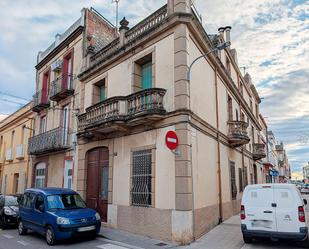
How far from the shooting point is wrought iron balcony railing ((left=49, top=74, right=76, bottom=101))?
15.3m

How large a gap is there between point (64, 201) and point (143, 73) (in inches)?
238

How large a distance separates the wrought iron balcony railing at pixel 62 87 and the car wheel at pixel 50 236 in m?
8.46

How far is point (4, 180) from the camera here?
23.4m

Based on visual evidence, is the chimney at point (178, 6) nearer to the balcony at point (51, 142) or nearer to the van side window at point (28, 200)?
the van side window at point (28, 200)

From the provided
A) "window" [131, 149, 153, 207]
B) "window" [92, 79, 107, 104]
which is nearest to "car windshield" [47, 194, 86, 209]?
"window" [131, 149, 153, 207]

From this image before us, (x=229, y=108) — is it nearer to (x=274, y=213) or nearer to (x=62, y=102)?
(x=274, y=213)

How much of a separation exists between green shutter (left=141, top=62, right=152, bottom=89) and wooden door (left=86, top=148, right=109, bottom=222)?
136 inches

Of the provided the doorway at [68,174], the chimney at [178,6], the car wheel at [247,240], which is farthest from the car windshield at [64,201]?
the chimney at [178,6]

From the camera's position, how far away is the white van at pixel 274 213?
23.7 feet

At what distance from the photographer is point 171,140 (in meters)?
8.41

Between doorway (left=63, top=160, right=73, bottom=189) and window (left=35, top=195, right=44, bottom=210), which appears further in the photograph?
doorway (left=63, top=160, right=73, bottom=189)

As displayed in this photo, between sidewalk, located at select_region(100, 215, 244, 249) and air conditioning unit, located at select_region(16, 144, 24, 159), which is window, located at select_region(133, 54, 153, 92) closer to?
sidewalk, located at select_region(100, 215, 244, 249)

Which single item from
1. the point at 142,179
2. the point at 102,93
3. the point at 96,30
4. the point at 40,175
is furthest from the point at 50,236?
the point at 96,30

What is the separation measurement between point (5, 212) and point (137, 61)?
28.4ft
